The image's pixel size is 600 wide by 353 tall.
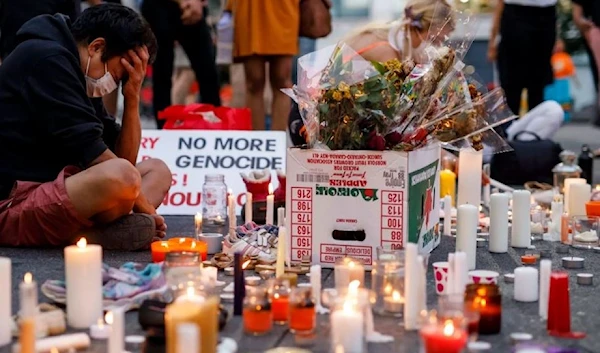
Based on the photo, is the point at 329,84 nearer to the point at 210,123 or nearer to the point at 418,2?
the point at 418,2

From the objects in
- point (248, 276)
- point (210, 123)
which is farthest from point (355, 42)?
point (248, 276)

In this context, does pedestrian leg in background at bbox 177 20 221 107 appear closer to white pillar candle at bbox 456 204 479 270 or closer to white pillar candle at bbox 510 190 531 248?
white pillar candle at bbox 510 190 531 248

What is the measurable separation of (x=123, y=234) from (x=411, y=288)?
1410 mm

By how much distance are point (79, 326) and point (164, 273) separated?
12.2 inches

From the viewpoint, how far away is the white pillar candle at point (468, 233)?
3.36 meters

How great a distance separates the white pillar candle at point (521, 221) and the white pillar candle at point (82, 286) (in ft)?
5.68

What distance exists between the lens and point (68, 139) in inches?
141

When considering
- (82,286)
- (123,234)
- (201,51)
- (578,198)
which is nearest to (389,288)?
(82,286)

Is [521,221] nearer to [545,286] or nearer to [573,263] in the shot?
[573,263]

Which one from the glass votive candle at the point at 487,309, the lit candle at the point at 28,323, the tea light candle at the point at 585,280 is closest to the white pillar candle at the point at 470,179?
the tea light candle at the point at 585,280

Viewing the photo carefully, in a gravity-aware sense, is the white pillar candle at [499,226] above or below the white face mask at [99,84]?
below

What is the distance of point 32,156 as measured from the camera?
3711 millimetres

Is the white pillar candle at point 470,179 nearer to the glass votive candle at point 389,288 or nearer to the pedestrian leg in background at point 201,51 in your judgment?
the glass votive candle at point 389,288

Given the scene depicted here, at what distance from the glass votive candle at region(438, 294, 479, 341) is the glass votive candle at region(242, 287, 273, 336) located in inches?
17.3
